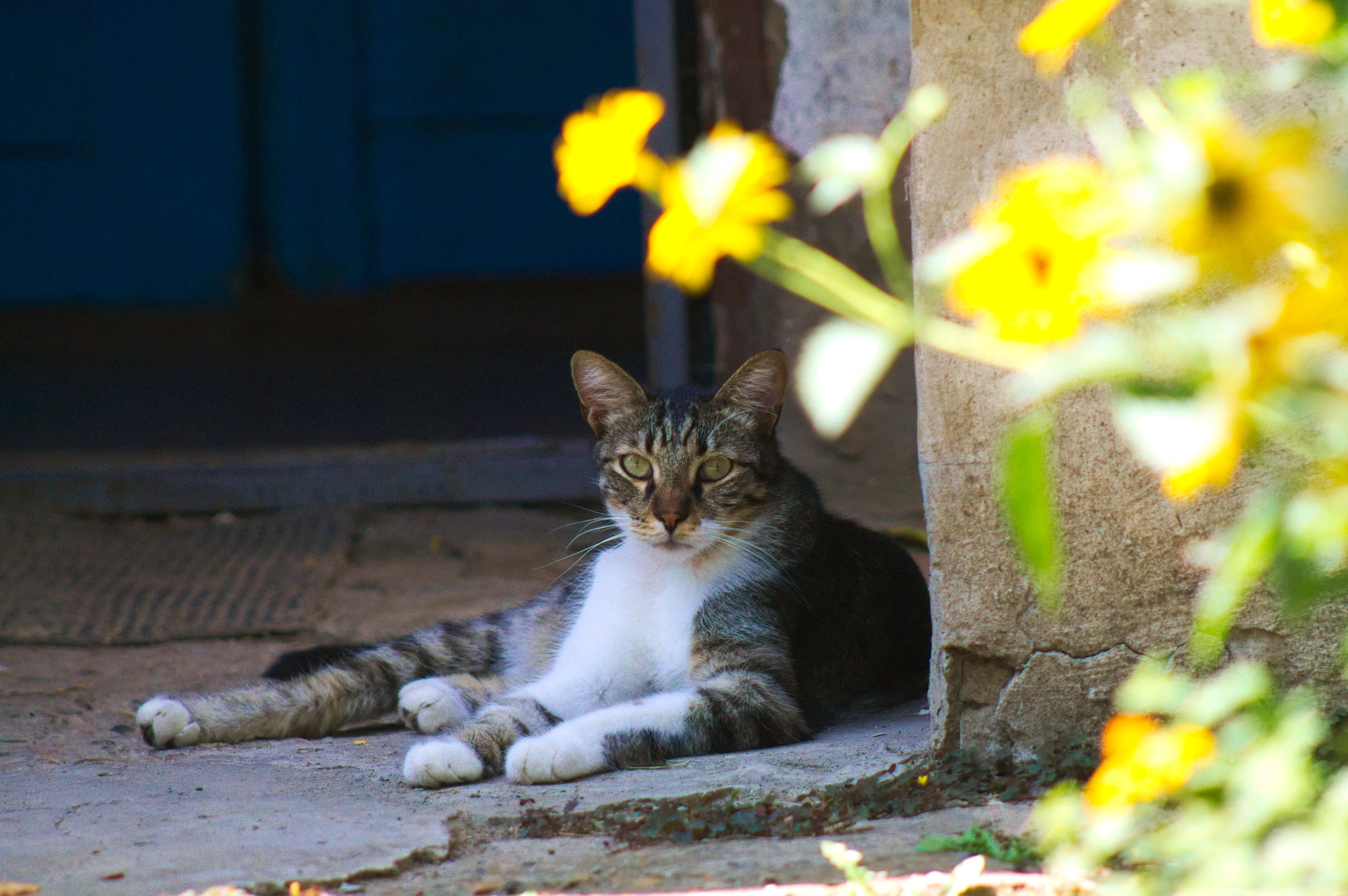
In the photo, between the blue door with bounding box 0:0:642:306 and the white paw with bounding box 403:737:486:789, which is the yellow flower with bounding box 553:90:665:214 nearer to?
the white paw with bounding box 403:737:486:789

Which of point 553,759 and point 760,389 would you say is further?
point 760,389

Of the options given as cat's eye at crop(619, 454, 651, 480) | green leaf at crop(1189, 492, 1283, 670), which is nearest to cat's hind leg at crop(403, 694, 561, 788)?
cat's eye at crop(619, 454, 651, 480)

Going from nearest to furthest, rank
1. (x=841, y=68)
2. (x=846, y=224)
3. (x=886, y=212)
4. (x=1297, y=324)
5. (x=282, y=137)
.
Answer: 1. (x=1297, y=324)
2. (x=886, y=212)
3. (x=841, y=68)
4. (x=846, y=224)
5. (x=282, y=137)

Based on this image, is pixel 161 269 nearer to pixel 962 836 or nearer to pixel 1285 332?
pixel 962 836

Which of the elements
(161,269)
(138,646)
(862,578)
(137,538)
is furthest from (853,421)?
(161,269)

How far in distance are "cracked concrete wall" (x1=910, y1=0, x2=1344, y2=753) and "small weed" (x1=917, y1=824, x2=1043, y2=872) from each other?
0.40m

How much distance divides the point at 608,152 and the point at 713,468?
6.25 feet

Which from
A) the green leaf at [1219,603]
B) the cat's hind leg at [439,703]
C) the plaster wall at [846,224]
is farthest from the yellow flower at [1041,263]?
the plaster wall at [846,224]

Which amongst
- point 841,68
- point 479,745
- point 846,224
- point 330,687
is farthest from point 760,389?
point 841,68

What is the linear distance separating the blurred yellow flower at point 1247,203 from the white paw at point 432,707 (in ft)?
7.53

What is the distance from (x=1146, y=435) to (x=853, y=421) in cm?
367

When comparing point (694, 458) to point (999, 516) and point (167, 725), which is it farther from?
point (167, 725)

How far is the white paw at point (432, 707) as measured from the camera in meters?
3.03

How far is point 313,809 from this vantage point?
235 cm
